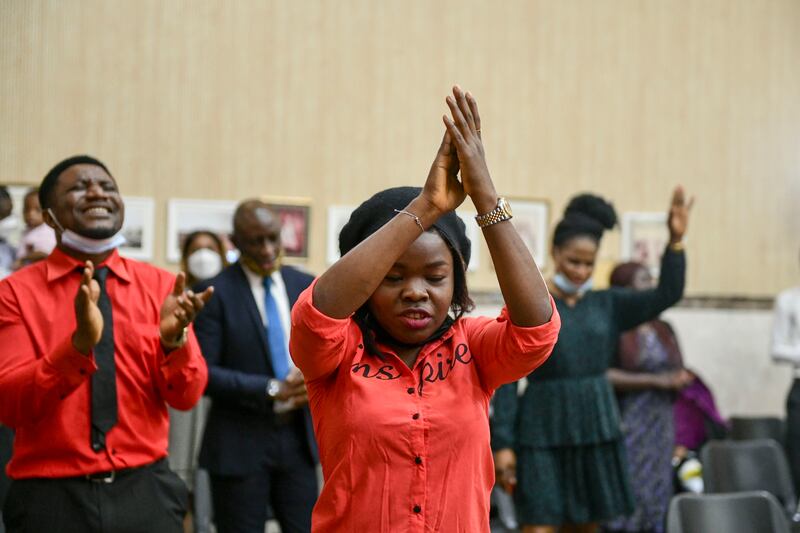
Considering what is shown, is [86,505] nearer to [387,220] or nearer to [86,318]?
[86,318]

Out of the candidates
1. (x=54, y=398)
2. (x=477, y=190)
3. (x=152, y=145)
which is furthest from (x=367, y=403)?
(x=152, y=145)

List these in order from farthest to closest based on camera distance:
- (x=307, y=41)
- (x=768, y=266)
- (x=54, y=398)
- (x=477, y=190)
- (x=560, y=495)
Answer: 1. (x=768, y=266)
2. (x=307, y=41)
3. (x=560, y=495)
4. (x=54, y=398)
5. (x=477, y=190)

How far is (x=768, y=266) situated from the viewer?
820 centimetres

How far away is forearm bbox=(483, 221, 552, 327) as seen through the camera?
1.98m

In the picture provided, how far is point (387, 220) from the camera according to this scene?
→ 6.89 ft

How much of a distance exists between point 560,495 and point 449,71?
12.5ft

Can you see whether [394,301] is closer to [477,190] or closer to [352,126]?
[477,190]

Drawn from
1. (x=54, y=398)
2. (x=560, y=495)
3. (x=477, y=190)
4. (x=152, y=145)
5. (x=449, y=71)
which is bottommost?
(x=560, y=495)

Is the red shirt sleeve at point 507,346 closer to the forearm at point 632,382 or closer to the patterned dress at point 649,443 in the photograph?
the patterned dress at point 649,443

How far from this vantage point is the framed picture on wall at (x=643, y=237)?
776cm

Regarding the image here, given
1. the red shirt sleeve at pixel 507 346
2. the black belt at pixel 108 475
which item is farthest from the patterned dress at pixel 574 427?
the red shirt sleeve at pixel 507 346

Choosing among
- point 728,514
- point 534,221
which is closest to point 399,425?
point 728,514

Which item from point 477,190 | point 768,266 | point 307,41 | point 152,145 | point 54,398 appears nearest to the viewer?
point 477,190

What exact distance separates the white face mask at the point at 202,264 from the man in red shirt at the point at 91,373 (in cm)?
238
